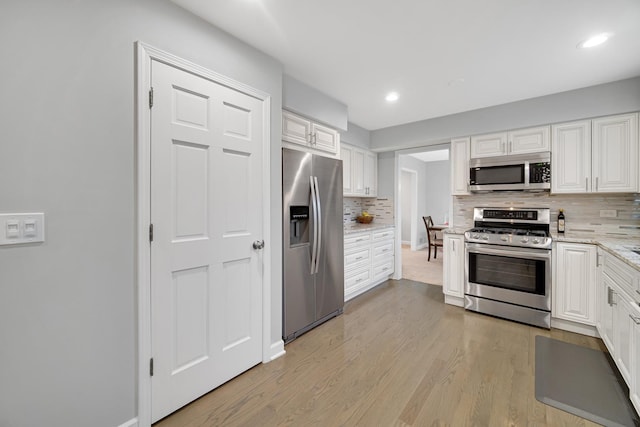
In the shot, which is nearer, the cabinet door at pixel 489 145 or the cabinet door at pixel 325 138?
the cabinet door at pixel 325 138

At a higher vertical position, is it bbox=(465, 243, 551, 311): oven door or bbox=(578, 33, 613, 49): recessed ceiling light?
bbox=(578, 33, 613, 49): recessed ceiling light

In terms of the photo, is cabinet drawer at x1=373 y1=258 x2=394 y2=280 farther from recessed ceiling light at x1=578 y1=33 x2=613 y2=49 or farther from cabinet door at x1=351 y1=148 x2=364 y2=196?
recessed ceiling light at x1=578 y1=33 x2=613 y2=49

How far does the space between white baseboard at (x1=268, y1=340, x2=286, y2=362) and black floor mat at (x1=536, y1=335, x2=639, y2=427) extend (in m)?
1.87

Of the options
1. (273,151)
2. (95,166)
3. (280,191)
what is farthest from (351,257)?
(95,166)

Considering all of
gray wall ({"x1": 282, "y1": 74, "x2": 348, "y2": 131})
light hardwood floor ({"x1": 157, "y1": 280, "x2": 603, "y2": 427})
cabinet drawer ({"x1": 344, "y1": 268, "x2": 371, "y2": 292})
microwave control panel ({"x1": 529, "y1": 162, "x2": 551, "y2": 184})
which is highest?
gray wall ({"x1": 282, "y1": 74, "x2": 348, "y2": 131})

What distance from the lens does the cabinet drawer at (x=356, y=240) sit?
3.53 meters

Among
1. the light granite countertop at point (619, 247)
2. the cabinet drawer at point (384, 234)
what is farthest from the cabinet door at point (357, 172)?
the light granite countertop at point (619, 247)

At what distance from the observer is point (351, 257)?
3627mm

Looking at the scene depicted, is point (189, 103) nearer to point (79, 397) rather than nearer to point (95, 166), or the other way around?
point (95, 166)

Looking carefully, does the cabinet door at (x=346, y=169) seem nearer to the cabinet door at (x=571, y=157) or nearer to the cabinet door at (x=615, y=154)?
the cabinet door at (x=571, y=157)

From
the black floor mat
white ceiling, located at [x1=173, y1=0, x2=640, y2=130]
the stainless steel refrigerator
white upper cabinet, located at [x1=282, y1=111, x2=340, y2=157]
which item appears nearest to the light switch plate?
white ceiling, located at [x1=173, y1=0, x2=640, y2=130]

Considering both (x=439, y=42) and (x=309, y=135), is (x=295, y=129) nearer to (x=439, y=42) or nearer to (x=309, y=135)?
(x=309, y=135)

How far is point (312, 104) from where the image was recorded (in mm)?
2875

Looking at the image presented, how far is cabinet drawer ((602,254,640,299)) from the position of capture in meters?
1.69
